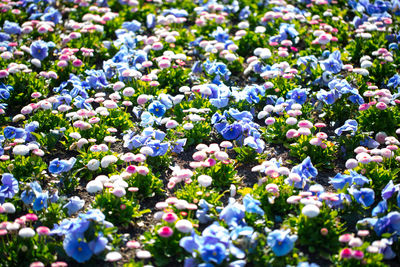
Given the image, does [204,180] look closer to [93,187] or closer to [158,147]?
[158,147]

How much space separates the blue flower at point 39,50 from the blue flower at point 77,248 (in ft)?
11.5

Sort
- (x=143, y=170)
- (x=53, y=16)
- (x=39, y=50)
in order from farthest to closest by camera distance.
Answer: (x=53, y=16) < (x=39, y=50) < (x=143, y=170)

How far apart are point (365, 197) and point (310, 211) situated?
69 cm

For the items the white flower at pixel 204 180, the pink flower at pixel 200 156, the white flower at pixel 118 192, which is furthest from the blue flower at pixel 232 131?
the white flower at pixel 118 192

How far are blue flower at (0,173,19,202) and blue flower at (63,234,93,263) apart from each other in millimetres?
871

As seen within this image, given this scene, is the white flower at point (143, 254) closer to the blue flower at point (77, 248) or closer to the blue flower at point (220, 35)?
the blue flower at point (77, 248)

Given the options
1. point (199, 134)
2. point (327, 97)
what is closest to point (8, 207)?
point (199, 134)

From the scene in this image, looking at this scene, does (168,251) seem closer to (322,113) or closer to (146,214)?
(146,214)

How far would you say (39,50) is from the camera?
6699 millimetres

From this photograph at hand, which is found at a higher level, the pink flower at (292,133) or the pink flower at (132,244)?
the pink flower at (292,133)

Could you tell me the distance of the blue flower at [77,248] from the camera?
3922mm

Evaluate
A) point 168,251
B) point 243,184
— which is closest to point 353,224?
point 243,184

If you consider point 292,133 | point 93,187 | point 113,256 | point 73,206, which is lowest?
point 73,206

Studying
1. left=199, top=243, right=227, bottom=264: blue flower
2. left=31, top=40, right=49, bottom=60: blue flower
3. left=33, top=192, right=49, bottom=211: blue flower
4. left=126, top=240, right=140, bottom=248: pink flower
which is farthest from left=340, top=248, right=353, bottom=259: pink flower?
left=31, top=40, right=49, bottom=60: blue flower
